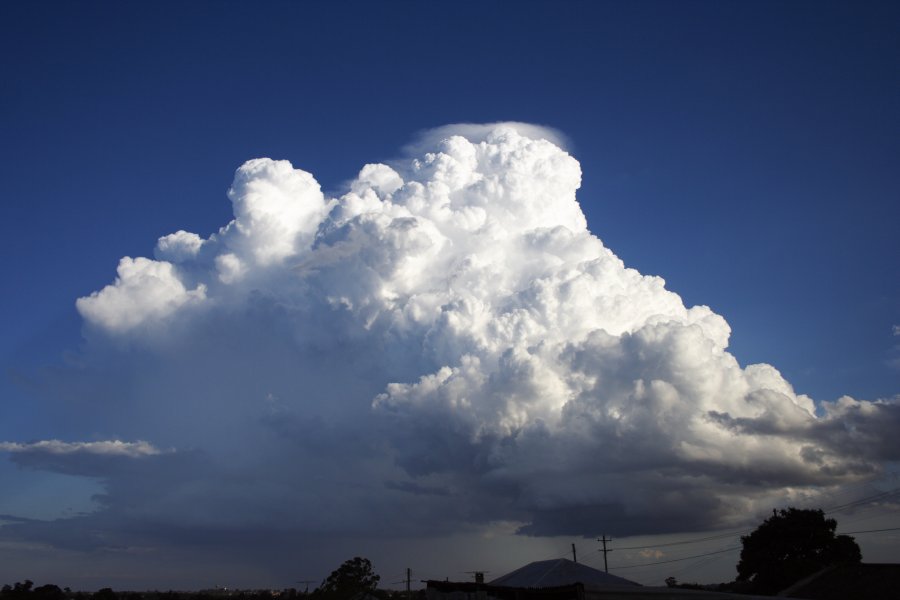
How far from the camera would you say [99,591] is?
118 metres

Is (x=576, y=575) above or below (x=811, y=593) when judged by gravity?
above

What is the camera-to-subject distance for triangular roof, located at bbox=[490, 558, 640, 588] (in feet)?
81.0

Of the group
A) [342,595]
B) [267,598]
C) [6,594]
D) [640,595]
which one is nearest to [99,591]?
[6,594]

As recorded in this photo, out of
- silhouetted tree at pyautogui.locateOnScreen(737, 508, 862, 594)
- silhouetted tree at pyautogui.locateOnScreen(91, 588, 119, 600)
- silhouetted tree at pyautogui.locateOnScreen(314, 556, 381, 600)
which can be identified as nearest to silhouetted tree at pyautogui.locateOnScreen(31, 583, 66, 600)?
silhouetted tree at pyautogui.locateOnScreen(91, 588, 119, 600)

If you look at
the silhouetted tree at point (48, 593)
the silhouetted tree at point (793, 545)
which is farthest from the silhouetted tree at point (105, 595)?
the silhouetted tree at point (793, 545)

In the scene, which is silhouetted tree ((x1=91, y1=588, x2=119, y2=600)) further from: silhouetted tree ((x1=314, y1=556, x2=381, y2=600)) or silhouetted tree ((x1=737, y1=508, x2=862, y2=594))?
A: silhouetted tree ((x1=737, y1=508, x2=862, y2=594))

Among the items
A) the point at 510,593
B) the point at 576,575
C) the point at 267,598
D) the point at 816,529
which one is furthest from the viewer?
the point at 267,598

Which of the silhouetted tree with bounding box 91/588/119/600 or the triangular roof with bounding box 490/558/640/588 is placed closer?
the triangular roof with bounding box 490/558/640/588

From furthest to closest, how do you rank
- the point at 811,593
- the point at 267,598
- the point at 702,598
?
1. the point at 267,598
2. the point at 811,593
3. the point at 702,598

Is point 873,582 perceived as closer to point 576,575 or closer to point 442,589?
point 442,589

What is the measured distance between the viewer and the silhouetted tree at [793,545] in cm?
7300

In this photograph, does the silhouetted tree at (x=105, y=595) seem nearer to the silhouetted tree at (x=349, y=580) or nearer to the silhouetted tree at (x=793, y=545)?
the silhouetted tree at (x=349, y=580)

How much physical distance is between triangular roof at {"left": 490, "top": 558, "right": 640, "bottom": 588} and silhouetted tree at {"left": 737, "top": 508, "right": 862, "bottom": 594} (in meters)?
55.3

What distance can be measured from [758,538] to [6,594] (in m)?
112
